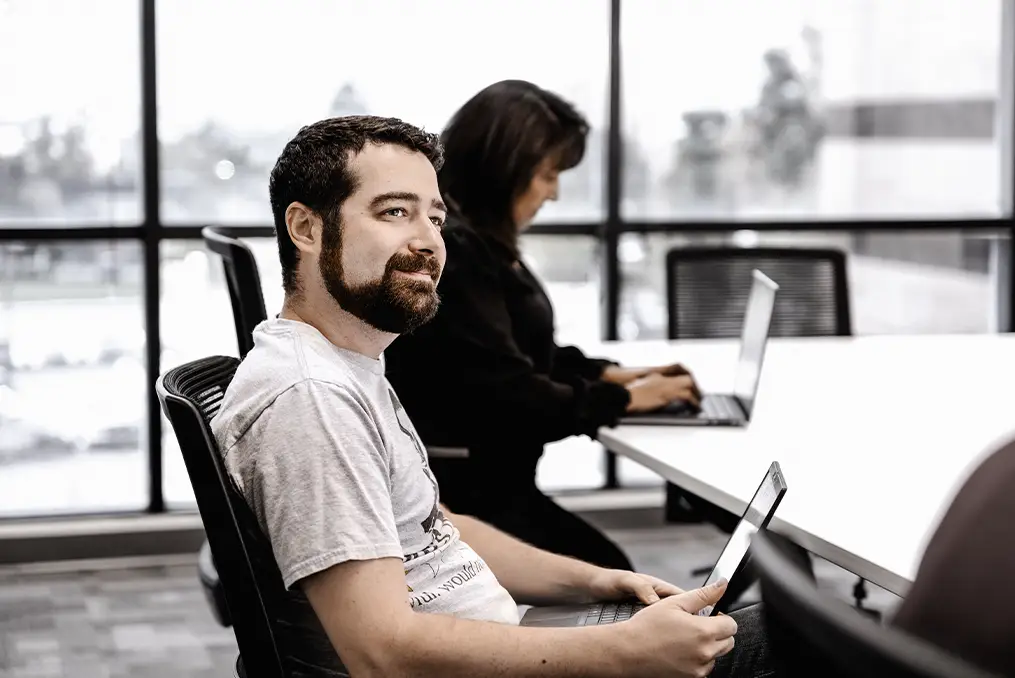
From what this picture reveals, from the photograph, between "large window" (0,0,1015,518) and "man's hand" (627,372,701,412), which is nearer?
"man's hand" (627,372,701,412)

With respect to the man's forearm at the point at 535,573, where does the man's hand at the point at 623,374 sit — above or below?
above

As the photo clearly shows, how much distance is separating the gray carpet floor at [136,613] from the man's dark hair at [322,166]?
1.82 m

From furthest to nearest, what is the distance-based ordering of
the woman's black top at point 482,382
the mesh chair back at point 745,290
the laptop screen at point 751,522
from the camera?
the mesh chair back at point 745,290 → the woman's black top at point 482,382 → the laptop screen at point 751,522

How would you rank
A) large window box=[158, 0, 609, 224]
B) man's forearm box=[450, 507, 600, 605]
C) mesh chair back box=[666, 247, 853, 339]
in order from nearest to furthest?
man's forearm box=[450, 507, 600, 605] < mesh chair back box=[666, 247, 853, 339] < large window box=[158, 0, 609, 224]

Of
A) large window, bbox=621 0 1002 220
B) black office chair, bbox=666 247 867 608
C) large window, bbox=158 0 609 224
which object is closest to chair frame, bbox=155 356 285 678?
black office chair, bbox=666 247 867 608

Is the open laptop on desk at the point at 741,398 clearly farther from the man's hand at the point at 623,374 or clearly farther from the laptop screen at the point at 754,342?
the man's hand at the point at 623,374

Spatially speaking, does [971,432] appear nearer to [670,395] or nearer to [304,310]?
[670,395]

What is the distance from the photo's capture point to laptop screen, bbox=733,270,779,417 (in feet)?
7.73

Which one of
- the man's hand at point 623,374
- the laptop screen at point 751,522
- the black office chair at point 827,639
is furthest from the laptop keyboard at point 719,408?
the black office chair at point 827,639

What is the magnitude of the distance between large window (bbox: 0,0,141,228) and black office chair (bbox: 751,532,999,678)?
3340 millimetres

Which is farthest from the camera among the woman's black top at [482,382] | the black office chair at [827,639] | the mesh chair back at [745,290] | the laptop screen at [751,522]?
the mesh chair back at [745,290]

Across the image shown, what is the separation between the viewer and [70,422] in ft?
12.5

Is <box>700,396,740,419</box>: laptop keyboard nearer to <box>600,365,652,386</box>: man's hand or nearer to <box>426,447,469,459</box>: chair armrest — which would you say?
<box>600,365,652,386</box>: man's hand

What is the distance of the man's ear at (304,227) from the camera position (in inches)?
55.2
